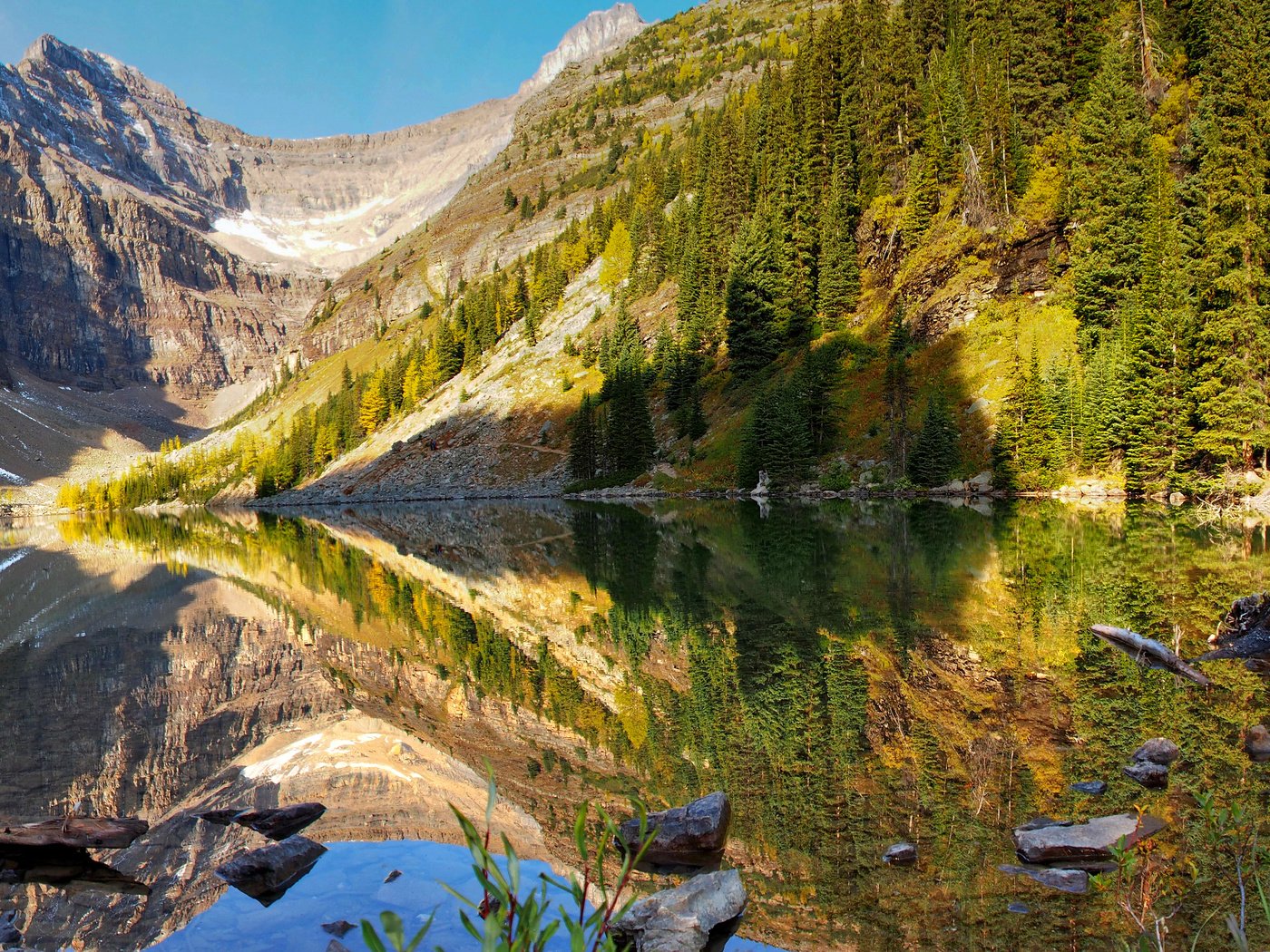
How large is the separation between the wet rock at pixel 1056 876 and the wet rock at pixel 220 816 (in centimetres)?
823

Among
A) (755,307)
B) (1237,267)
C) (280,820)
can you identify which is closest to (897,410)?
(1237,267)

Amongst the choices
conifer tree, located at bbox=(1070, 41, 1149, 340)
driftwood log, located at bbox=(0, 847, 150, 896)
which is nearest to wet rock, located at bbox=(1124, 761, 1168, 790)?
driftwood log, located at bbox=(0, 847, 150, 896)

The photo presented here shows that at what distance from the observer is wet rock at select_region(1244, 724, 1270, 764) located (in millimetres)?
7590

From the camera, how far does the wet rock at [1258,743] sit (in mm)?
7590

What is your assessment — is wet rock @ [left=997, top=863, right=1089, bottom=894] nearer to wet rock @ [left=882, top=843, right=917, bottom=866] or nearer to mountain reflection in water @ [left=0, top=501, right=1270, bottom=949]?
mountain reflection in water @ [left=0, top=501, right=1270, bottom=949]

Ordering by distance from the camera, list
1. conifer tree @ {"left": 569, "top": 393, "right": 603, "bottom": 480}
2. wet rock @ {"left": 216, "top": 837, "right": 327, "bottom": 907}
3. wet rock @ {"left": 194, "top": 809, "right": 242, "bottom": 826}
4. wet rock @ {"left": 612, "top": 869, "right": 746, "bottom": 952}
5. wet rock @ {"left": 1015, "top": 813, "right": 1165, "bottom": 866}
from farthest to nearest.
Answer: conifer tree @ {"left": 569, "top": 393, "right": 603, "bottom": 480}
wet rock @ {"left": 194, "top": 809, "right": 242, "bottom": 826}
wet rock @ {"left": 216, "top": 837, "right": 327, "bottom": 907}
wet rock @ {"left": 1015, "top": 813, "right": 1165, "bottom": 866}
wet rock @ {"left": 612, "top": 869, "right": 746, "bottom": 952}

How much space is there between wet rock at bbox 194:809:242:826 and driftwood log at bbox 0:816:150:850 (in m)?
0.58

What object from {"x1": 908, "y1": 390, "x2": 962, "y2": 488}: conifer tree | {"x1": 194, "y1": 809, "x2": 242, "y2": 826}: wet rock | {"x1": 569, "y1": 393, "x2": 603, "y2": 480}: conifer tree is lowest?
{"x1": 194, "y1": 809, "x2": 242, "y2": 826}: wet rock

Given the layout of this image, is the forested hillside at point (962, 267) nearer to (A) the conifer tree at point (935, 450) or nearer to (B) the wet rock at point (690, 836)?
(A) the conifer tree at point (935, 450)

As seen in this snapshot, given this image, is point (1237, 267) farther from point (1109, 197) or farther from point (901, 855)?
point (901, 855)

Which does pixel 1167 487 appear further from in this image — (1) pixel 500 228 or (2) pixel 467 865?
(1) pixel 500 228

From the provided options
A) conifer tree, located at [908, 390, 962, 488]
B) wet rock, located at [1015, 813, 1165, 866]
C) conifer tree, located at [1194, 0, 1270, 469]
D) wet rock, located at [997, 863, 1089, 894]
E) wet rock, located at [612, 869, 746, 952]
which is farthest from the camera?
conifer tree, located at [908, 390, 962, 488]

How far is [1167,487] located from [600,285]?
3280 inches

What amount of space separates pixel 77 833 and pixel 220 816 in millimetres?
1357
